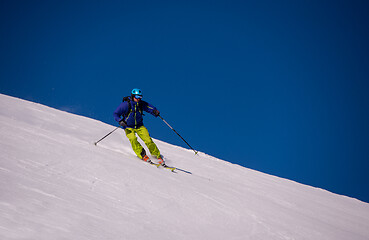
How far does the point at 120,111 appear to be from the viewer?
7441 millimetres

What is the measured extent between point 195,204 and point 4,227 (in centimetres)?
241

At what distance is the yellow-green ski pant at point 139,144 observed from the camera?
7059 mm

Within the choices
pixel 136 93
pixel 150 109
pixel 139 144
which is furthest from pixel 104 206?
pixel 150 109

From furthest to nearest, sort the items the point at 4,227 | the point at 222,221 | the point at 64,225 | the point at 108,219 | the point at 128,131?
the point at 128,131 < the point at 222,221 < the point at 108,219 < the point at 64,225 < the point at 4,227

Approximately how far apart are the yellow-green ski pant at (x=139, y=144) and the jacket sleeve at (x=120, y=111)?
52 centimetres

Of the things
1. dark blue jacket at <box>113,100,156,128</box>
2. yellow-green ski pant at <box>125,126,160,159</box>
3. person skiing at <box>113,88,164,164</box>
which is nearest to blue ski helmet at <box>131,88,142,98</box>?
person skiing at <box>113,88,164,164</box>

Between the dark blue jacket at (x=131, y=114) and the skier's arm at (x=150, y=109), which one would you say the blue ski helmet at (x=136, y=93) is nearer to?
the dark blue jacket at (x=131, y=114)

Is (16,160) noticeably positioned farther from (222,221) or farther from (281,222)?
(281,222)

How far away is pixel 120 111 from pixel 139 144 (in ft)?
4.27

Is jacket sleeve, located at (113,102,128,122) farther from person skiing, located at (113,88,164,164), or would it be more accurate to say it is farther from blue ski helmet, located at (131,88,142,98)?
blue ski helmet, located at (131,88,142,98)

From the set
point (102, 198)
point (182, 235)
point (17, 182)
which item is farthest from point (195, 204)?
point (17, 182)

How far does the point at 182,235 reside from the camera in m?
2.38

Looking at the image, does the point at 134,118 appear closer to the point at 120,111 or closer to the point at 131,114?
the point at 131,114

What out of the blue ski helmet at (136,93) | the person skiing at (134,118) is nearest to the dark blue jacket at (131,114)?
the person skiing at (134,118)
